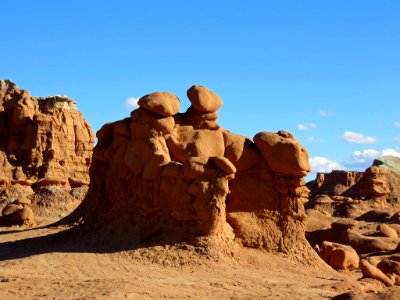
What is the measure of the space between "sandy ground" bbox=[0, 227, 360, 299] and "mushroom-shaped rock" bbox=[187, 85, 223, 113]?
337 centimetres

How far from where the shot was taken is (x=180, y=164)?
14242mm

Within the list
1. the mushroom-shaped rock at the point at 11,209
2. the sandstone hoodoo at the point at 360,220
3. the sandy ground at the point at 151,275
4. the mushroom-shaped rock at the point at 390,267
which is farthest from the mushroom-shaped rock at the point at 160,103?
the mushroom-shaped rock at the point at 11,209

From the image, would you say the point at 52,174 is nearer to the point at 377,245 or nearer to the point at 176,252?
the point at 377,245

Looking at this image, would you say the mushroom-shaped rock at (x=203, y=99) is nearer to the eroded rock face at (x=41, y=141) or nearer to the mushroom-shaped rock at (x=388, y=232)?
the mushroom-shaped rock at (x=388, y=232)

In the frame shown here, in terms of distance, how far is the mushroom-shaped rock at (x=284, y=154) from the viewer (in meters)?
15.1

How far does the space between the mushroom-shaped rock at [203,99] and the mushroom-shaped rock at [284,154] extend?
4.17 feet

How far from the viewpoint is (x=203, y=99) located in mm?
15906

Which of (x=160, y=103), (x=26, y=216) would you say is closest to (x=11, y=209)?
(x=26, y=216)

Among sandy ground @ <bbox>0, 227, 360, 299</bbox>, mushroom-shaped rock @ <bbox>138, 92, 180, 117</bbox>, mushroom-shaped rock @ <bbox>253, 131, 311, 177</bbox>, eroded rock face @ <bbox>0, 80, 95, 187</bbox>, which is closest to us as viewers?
sandy ground @ <bbox>0, 227, 360, 299</bbox>

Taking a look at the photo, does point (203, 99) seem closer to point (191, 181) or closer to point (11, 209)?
point (191, 181)

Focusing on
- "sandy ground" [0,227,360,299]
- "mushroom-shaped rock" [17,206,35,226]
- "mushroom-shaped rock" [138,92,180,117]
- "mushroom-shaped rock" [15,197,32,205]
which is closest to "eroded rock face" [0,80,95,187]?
"mushroom-shaped rock" [15,197,32,205]

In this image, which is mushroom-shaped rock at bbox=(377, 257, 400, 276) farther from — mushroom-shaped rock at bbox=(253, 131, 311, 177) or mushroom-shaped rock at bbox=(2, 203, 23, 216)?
mushroom-shaped rock at bbox=(2, 203, 23, 216)

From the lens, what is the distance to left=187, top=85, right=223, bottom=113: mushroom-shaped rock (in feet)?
52.0

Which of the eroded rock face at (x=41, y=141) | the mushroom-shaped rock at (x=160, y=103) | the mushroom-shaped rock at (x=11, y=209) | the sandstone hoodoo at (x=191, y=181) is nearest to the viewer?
the sandstone hoodoo at (x=191, y=181)
